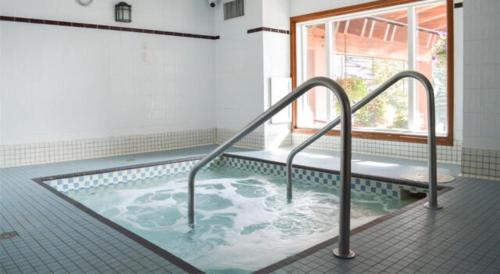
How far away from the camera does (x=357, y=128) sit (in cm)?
608

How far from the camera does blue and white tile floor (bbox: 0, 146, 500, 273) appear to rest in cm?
204

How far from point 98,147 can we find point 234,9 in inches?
119

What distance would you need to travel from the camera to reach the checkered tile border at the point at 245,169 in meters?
4.15

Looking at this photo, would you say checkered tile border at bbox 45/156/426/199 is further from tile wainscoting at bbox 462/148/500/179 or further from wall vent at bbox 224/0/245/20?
wall vent at bbox 224/0/245/20

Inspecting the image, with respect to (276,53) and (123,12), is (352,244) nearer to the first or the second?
(276,53)

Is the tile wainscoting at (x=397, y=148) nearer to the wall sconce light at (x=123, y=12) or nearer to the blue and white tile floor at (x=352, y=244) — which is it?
the blue and white tile floor at (x=352, y=244)

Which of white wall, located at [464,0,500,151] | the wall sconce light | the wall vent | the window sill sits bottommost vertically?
the window sill

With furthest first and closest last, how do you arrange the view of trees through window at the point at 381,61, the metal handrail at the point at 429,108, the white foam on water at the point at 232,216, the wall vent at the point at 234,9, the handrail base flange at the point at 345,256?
the wall vent at the point at 234,9 → the view of trees through window at the point at 381,61 → the white foam on water at the point at 232,216 → the metal handrail at the point at 429,108 → the handrail base flange at the point at 345,256

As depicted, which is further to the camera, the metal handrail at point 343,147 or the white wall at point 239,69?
the white wall at point 239,69

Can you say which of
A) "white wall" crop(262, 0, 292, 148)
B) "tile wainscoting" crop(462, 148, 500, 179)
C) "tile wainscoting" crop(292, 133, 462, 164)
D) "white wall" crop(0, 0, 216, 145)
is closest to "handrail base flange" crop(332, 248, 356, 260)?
"tile wainscoting" crop(462, 148, 500, 179)

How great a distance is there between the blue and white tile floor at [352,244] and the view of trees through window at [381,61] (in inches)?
89.8

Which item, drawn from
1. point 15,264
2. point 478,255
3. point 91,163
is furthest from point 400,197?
point 91,163

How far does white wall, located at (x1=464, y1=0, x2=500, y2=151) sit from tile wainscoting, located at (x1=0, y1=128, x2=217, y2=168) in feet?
14.0

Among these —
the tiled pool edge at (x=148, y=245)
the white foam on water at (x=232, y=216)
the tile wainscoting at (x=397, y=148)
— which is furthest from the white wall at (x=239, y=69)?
the tiled pool edge at (x=148, y=245)
